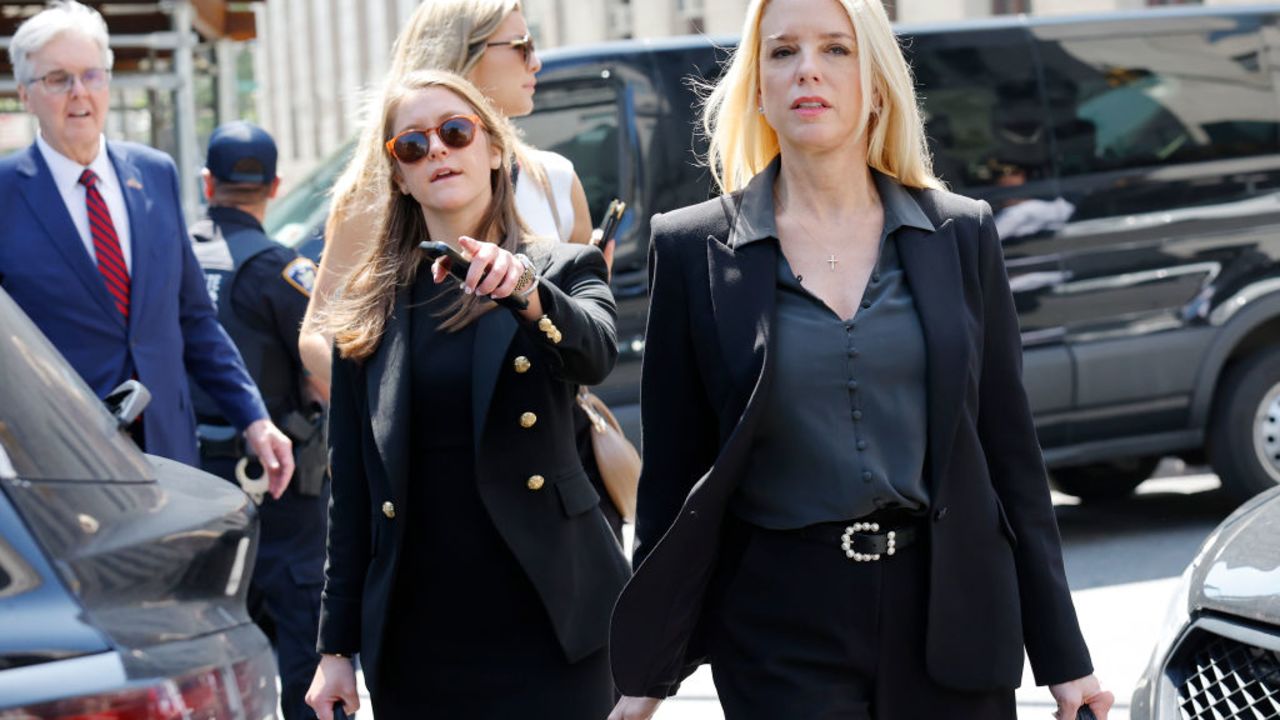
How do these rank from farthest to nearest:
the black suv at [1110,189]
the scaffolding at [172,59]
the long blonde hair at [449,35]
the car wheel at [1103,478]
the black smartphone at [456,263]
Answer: the scaffolding at [172,59] < the car wheel at [1103,478] < the black suv at [1110,189] < the long blonde hair at [449,35] < the black smartphone at [456,263]

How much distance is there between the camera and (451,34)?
458 centimetres

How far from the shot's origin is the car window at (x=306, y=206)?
8.55m

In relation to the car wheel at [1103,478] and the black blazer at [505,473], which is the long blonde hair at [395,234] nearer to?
the black blazer at [505,473]

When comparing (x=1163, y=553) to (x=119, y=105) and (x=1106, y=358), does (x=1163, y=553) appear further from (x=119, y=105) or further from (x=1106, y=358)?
(x=119, y=105)

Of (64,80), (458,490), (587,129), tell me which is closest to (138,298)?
(64,80)

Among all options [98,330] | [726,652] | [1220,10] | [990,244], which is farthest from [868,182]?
[1220,10]

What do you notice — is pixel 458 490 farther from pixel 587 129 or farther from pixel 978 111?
pixel 978 111

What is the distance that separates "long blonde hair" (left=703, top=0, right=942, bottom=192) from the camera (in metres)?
3.26

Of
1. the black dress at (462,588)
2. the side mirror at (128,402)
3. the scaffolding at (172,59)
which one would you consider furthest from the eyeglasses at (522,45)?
the scaffolding at (172,59)

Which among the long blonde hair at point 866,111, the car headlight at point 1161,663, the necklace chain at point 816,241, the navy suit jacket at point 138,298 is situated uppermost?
the long blonde hair at point 866,111

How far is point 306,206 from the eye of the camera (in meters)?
8.90

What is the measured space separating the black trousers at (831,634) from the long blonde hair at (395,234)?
3.01ft

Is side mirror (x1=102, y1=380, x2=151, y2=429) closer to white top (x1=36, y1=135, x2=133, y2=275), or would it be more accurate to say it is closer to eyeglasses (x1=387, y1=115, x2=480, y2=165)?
eyeglasses (x1=387, y1=115, x2=480, y2=165)

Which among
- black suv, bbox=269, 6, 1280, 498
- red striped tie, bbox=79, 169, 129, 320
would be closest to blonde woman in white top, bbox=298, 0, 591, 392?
red striped tie, bbox=79, 169, 129, 320
